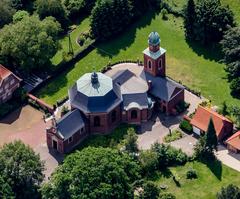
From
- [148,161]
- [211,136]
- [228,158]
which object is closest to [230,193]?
[211,136]

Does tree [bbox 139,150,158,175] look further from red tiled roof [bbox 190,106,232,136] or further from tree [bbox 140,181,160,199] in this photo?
red tiled roof [bbox 190,106,232,136]

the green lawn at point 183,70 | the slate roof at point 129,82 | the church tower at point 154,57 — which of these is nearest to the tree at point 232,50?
the green lawn at point 183,70

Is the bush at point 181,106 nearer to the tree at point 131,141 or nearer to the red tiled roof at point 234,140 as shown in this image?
the red tiled roof at point 234,140

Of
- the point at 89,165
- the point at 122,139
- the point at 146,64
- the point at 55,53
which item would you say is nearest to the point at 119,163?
the point at 89,165

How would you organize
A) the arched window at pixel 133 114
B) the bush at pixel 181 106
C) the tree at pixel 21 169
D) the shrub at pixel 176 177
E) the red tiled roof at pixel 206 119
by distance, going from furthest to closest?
the bush at pixel 181 106 < the arched window at pixel 133 114 < the red tiled roof at pixel 206 119 < the shrub at pixel 176 177 < the tree at pixel 21 169

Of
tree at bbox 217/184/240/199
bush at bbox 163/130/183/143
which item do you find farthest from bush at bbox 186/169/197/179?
tree at bbox 217/184/240/199

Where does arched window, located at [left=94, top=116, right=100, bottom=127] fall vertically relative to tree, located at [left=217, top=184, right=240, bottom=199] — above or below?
below

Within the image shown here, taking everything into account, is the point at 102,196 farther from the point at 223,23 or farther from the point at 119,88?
the point at 223,23
